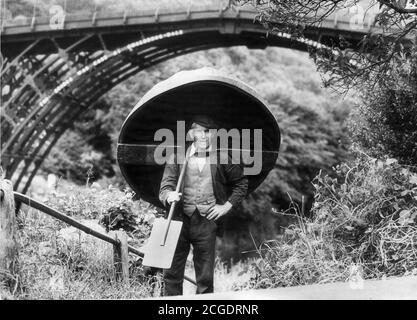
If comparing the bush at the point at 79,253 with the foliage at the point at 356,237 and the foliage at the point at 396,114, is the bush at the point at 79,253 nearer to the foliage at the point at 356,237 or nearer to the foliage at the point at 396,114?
the foliage at the point at 356,237

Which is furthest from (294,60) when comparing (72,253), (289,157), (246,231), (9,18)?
(72,253)

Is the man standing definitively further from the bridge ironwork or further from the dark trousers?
the bridge ironwork

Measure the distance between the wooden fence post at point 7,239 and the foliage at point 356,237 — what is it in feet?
6.84

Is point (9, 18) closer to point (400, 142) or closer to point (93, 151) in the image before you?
point (93, 151)

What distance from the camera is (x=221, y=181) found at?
14.0ft

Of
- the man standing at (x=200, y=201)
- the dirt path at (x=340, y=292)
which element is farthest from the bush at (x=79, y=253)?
the dirt path at (x=340, y=292)

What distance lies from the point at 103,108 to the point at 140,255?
19870 mm

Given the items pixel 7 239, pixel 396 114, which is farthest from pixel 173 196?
pixel 396 114

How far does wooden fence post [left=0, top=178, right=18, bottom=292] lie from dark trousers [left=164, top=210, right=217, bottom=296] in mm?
1044

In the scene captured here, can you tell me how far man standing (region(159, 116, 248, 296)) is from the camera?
4133mm

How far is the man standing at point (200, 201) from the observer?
4.13 meters

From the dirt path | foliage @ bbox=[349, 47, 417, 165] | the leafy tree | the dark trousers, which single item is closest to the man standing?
the dark trousers

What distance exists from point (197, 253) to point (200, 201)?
346mm
